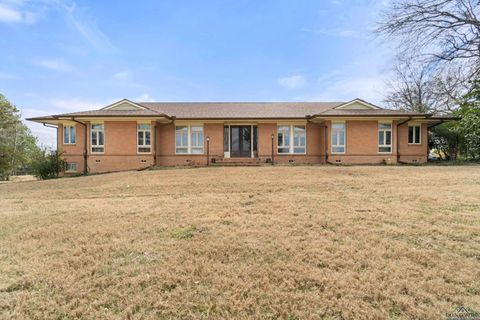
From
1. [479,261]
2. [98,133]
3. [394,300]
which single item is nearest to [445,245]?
[479,261]

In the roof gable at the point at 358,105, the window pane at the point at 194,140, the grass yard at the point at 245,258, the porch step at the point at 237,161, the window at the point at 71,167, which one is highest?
the roof gable at the point at 358,105

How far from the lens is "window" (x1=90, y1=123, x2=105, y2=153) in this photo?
17.2 m

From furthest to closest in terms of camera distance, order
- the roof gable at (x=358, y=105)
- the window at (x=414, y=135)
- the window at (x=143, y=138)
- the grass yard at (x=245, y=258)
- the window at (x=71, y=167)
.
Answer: the window at (x=414, y=135)
the roof gable at (x=358, y=105)
the window at (x=71, y=167)
the window at (x=143, y=138)
the grass yard at (x=245, y=258)

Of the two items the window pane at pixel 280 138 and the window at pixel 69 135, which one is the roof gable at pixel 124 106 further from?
the window pane at pixel 280 138

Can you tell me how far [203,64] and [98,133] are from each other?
9.51 metres

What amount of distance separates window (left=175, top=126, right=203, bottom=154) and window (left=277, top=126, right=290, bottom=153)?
545cm

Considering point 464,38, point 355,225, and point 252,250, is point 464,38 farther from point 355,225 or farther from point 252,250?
point 252,250

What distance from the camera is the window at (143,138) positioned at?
17.1m

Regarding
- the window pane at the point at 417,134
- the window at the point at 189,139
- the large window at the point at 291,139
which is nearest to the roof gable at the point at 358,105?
the large window at the point at 291,139

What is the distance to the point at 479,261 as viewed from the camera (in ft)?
11.4

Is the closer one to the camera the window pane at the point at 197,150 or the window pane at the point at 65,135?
the window pane at the point at 65,135

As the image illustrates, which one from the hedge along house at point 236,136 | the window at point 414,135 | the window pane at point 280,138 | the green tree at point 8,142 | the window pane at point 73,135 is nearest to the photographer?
the hedge along house at point 236,136

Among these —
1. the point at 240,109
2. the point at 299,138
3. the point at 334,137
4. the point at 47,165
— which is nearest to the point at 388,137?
the point at 334,137

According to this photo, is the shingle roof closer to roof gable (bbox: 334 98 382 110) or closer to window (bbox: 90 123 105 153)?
roof gable (bbox: 334 98 382 110)
